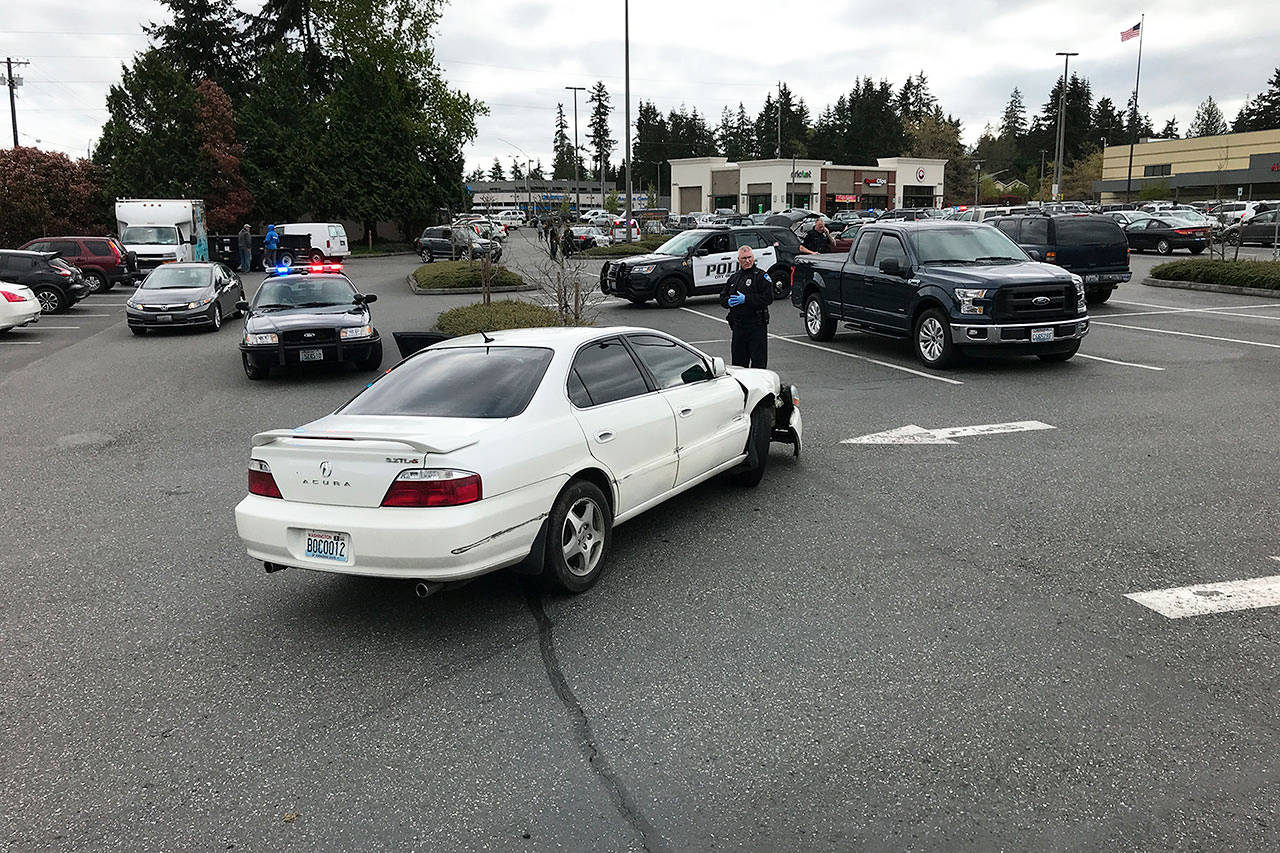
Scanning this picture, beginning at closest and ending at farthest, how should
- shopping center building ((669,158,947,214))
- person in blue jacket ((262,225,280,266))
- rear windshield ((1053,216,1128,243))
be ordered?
rear windshield ((1053,216,1128,243))
person in blue jacket ((262,225,280,266))
shopping center building ((669,158,947,214))

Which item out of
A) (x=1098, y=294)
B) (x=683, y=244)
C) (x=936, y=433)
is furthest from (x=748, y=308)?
(x=1098, y=294)

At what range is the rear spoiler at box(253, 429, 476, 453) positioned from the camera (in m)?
4.72

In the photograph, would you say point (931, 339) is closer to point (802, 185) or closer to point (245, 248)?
point (245, 248)

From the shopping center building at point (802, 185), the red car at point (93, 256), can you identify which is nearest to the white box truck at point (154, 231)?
the red car at point (93, 256)

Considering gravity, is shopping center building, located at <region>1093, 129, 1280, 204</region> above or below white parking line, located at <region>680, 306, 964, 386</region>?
above

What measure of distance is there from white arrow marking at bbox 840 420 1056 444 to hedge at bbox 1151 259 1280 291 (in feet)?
51.1

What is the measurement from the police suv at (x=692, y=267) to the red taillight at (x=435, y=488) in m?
18.1

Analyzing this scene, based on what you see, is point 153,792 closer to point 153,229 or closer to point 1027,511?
point 1027,511

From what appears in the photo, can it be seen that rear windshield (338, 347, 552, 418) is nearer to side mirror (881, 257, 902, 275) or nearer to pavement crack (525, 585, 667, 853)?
pavement crack (525, 585, 667, 853)

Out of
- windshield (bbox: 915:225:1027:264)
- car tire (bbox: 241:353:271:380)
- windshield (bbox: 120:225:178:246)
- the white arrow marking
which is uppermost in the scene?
windshield (bbox: 120:225:178:246)

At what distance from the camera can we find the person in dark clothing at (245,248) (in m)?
38.6

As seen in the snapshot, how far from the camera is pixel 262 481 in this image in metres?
5.13

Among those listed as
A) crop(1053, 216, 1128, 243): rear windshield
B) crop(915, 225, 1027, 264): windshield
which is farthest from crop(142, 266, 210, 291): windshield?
crop(1053, 216, 1128, 243): rear windshield

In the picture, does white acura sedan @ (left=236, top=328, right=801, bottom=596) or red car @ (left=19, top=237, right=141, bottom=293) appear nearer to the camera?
white acura sedan @ (left=236, top=328, right=801, bottom=596)
